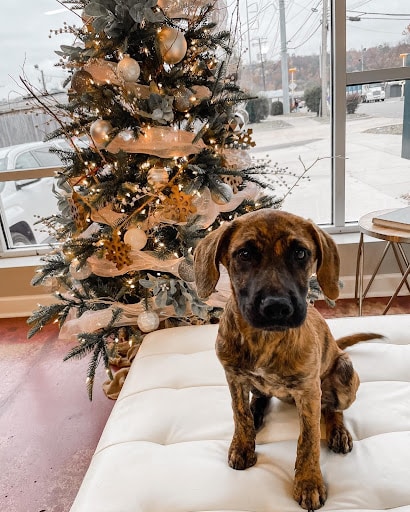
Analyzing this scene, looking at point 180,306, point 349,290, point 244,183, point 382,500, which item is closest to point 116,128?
point 244,183

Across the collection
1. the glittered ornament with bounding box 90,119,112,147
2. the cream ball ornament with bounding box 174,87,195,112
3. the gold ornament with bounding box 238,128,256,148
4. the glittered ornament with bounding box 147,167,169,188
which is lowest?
the glittered ornament with bounding box 147,167,169,188

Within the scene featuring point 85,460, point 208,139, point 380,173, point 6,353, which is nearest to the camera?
point 85,460

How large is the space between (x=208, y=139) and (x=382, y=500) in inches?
59.1

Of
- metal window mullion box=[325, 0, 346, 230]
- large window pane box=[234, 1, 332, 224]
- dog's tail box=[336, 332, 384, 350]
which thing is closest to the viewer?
dog's tail box=[336, 332, 384, 350]

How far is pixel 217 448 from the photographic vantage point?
4.02 feet

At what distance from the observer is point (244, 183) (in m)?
2.10

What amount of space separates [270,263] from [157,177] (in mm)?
973

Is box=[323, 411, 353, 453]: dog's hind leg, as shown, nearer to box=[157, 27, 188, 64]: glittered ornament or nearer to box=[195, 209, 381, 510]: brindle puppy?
box=[195, 209, 381, 510]: brindle puppy

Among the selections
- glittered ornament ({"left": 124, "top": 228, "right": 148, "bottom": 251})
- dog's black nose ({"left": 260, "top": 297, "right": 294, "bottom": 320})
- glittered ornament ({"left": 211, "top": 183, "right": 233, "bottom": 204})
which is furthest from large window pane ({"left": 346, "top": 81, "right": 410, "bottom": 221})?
dog's black nose ({"left": 260, "top": 297, "right": 294, "bottom": 320})

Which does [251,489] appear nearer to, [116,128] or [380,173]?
[116,128]

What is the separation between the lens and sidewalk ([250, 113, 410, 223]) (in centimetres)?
312

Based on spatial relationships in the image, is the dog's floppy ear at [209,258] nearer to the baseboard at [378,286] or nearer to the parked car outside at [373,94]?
the baseboard at [378,286]

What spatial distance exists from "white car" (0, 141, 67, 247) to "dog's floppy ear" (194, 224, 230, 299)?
2.30 metres

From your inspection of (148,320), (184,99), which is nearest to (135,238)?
(148,320)
